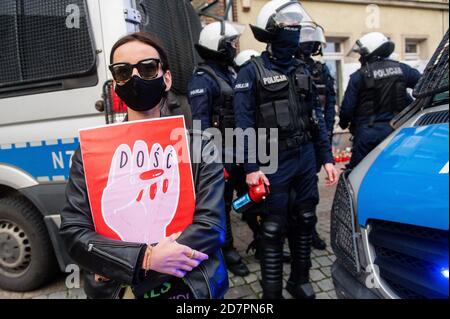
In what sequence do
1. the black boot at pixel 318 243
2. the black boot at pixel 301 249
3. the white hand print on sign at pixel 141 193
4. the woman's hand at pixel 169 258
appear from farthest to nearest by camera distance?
the black boot at pixel 318 243
the black boot at pixel 301 249
the white hand print on sign at pixel 141 193
the woman's hand at pixel 169 258

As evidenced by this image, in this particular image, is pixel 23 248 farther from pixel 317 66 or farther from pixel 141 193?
pixel 317 66

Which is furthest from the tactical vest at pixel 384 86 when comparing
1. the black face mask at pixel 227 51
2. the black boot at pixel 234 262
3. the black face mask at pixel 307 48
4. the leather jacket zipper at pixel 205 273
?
the leather jacket zipper at pixel 205 273

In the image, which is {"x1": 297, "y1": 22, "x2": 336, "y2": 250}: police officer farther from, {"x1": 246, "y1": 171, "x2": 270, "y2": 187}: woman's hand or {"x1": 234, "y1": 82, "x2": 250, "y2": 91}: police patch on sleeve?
{"x1": 246, "y1": 171, "x2": 270, "y2": 187}: woman's hand

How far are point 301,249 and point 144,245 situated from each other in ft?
5.02

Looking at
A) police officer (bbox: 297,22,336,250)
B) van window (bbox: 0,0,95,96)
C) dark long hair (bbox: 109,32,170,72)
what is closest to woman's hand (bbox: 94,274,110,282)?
dark long hair (bbox: 109,32,170,72)

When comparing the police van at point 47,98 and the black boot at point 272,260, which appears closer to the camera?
the police van at point 47,98

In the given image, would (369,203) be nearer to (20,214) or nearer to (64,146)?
(64,146)

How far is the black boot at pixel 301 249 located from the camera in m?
2.33

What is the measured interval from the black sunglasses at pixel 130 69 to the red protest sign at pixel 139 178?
0.20 m

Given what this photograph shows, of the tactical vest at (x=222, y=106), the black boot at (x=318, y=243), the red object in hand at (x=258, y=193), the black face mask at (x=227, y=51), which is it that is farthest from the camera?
the black boot at (x=318, y=243)

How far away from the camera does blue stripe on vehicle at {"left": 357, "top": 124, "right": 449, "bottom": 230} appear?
37.2 inches

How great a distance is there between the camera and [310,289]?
7.85 ft

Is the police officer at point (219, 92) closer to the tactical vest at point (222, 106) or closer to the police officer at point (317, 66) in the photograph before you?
the tactical vest at point (222, 106)
